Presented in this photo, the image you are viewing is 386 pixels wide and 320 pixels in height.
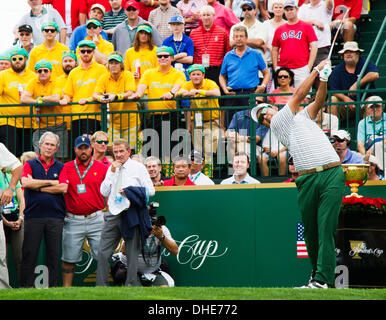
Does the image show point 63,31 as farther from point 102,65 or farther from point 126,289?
point 126,289

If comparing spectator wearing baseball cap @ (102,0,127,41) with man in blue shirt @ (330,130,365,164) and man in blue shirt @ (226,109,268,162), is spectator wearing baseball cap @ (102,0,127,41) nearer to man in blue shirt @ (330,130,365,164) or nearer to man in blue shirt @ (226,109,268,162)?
man in blue shirt @ (226,109,268,162)

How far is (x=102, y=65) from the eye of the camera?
576 inches

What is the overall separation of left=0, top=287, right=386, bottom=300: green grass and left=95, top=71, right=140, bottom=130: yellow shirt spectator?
199 inches

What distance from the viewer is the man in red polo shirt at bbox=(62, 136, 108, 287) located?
12594 mm

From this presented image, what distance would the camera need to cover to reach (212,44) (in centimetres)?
1573

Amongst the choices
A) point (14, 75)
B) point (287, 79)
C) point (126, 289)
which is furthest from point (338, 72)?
point (126, 289)

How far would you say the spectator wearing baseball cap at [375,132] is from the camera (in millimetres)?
12523

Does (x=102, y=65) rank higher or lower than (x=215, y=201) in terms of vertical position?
higher

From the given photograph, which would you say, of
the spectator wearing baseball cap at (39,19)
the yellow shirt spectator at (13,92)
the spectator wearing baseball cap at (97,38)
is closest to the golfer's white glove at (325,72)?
the yellow shirt spectator at (13,92)

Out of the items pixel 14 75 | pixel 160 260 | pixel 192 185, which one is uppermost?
pixel 14 75

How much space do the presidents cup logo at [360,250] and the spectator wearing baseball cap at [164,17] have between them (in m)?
7.04

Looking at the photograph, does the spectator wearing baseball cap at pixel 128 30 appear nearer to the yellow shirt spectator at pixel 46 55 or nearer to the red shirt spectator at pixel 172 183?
the yellow shirt spectator at pixel 46 55

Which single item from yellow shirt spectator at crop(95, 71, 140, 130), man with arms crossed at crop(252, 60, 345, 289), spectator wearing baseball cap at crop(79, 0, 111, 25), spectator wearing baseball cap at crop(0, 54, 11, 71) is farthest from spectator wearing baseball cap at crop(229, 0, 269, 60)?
man with arms crossed at crop(252, 60, 345, 289)
